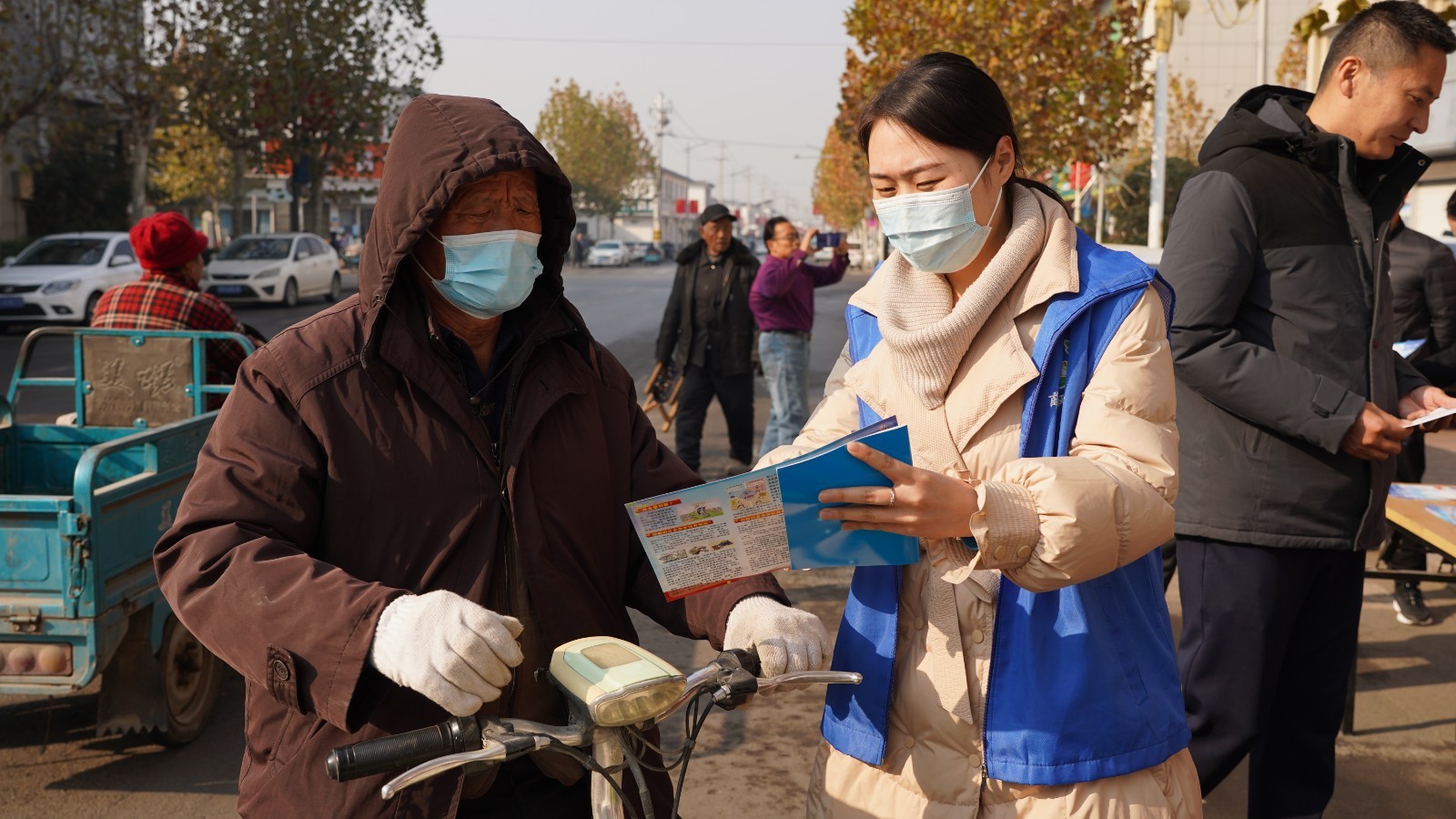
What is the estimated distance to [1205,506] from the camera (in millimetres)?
3311

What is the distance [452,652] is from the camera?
5.72 ft

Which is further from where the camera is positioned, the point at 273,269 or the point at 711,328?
the point at 273,269

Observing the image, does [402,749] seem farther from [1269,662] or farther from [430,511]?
[1269,662]

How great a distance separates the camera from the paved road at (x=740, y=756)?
4297 millimetres

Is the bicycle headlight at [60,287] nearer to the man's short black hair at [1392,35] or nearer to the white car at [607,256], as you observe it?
the man's short black hair at [1392,35]

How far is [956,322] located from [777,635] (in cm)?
60

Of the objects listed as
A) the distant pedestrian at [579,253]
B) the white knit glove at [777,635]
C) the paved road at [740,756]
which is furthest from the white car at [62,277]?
the distant pedestrian at [579,253]

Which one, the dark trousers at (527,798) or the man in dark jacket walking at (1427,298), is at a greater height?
the man in dark jacket walking at (1427,298)

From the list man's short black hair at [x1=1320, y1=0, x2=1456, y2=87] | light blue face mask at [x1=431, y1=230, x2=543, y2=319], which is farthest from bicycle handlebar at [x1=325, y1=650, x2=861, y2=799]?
man's short black hair at [x1=1320, y1=0, x2=1456, y2=87]

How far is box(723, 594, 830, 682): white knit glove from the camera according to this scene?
200 cm

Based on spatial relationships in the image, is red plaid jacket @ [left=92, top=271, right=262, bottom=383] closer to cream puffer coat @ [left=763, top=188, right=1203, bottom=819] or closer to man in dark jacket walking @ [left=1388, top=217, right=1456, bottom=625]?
cream puffer coat @ [left=763, top=188, right=1203, bottom=819]

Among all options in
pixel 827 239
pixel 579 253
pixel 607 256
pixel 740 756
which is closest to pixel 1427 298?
pixel 740 756

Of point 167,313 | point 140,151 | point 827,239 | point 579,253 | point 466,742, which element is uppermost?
point 140,151

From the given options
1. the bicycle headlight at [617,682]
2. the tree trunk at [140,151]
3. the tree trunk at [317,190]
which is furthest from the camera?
the tree trunk at [317,190]
